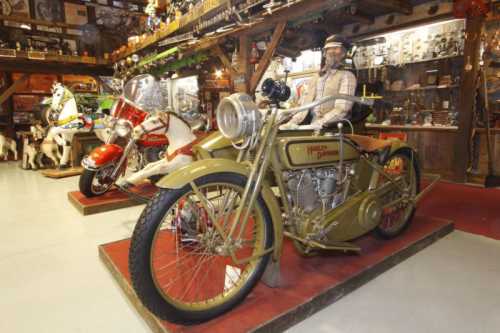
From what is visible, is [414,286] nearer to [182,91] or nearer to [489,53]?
[489,53]

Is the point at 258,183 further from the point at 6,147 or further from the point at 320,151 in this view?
the point at 6,147

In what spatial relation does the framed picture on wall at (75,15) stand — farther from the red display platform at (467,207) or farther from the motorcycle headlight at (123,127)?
the red display platform at (467,207)

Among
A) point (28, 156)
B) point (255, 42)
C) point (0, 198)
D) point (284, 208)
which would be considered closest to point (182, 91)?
point (255, 42)

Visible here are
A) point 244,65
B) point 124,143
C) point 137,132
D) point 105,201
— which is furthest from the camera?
point 244,65

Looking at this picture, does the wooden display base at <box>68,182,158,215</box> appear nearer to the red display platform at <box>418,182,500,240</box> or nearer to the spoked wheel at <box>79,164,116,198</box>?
the spoked wheel at <box>79,164,116,198</box>

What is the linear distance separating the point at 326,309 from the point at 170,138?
2.20 m

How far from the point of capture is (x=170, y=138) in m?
3.28

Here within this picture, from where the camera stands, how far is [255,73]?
449 cm

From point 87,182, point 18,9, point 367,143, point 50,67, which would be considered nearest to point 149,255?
point 367,143

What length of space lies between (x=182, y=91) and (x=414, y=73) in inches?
202

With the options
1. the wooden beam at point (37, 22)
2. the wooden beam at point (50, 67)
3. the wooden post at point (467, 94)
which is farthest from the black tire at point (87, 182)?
the wooden beam at point (37, 22)

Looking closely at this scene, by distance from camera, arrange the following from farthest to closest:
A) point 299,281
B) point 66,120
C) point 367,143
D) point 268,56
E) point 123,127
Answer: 1. point 66,120
2. point 268,56
3. point 123,127
4. point 367,143
5. point 299,281

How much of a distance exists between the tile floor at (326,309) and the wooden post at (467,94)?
2142 millimetres

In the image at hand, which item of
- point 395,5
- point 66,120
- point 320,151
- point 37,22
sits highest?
point 37,22
